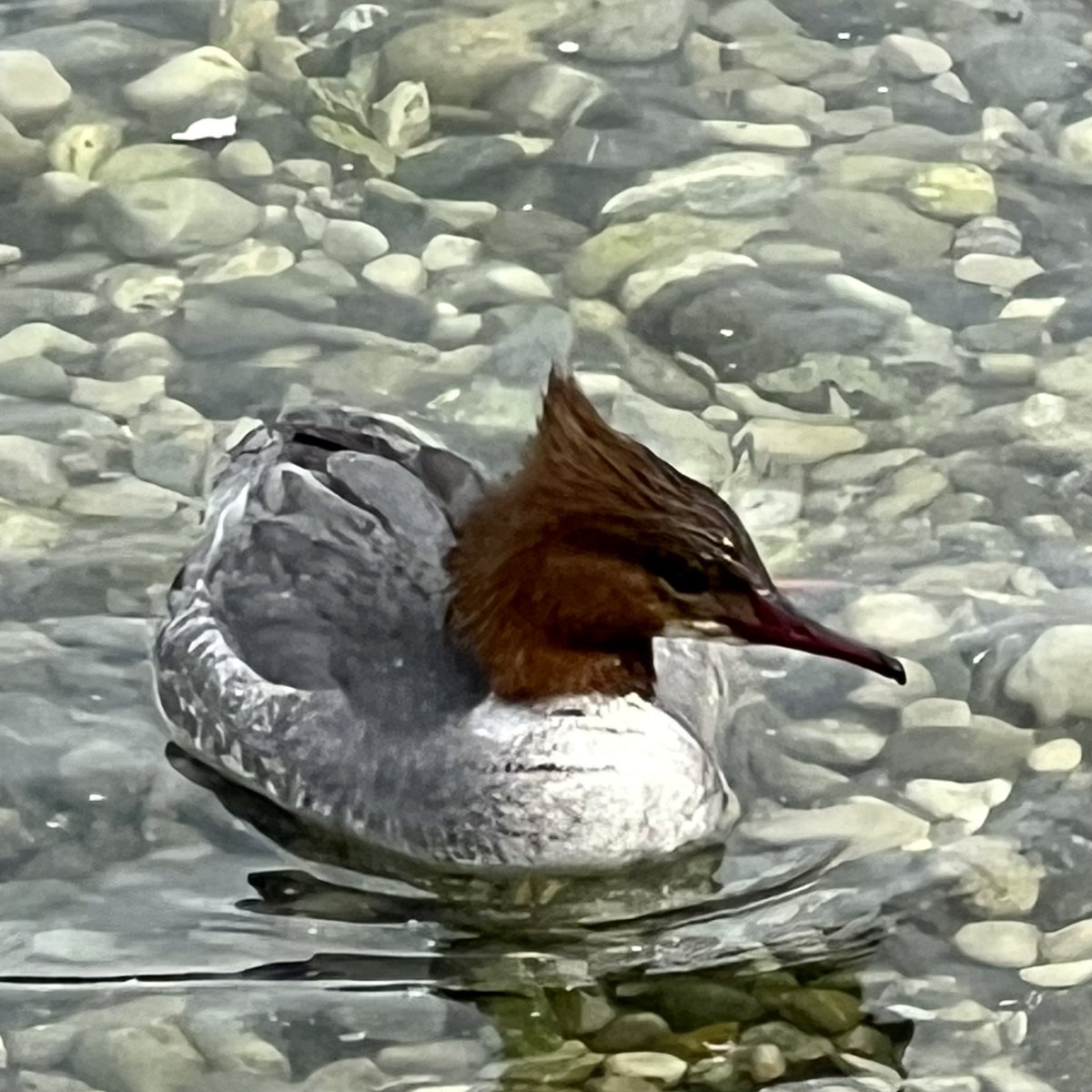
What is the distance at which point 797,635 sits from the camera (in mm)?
3932

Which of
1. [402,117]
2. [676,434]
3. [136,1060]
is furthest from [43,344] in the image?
[136,1060]

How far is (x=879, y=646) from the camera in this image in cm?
471

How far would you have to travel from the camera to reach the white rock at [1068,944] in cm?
410

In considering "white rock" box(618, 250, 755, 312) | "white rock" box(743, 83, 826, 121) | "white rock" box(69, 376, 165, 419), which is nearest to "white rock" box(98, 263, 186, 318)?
"white rock" box(69, 376, 165, 419)

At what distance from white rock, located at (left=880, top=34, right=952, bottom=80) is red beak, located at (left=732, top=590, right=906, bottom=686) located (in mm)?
2847

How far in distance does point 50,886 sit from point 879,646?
5.60 ft

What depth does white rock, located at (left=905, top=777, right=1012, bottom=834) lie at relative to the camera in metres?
4.38

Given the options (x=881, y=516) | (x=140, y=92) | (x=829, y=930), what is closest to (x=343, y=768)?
(x=829, y=930)

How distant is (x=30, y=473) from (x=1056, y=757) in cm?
231

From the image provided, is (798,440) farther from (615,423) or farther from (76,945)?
(76,945)

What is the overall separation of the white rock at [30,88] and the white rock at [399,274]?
3.59 ft

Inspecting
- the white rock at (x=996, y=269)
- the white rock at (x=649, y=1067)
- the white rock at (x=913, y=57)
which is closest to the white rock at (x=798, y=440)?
the white rock at (x=996, y=269)

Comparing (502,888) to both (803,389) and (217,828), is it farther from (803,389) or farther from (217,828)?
(803,389)

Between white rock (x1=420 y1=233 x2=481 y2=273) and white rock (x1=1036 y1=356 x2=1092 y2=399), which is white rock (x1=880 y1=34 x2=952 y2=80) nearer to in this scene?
white rock (x1=1036 y1=356 x2=1092 y2=399)
